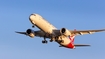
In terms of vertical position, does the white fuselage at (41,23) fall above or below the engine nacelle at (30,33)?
above

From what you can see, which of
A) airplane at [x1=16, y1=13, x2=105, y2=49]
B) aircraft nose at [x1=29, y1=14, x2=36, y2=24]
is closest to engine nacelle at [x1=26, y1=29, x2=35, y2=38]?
airplane at [x1=16, y1=13, x2=105, y2=49]

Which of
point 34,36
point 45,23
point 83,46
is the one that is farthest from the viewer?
point 83,46

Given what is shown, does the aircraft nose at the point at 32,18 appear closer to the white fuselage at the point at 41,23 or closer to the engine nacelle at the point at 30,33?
the white fuselage at the point at 41,23

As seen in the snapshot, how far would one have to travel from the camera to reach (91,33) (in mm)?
89000

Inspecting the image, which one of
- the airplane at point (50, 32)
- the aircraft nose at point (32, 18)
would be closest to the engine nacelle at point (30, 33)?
the airplane at point (50, 32)

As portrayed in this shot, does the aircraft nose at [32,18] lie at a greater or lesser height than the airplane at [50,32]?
greater

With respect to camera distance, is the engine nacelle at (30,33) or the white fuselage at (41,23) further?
the engine nacelle at (30,33)

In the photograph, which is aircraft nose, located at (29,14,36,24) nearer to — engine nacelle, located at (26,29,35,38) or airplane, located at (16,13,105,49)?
airplane, located at (16,13,105,49)

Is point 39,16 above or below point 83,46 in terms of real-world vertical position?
above

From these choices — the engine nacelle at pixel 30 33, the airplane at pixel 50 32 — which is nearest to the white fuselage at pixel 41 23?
the airplane at pixel 50 32

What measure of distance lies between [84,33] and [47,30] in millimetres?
10760

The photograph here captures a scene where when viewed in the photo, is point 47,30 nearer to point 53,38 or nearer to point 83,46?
point 53,38

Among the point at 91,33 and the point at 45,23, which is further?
the point at 91,33

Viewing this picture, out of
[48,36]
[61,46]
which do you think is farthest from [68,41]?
[48,36]
